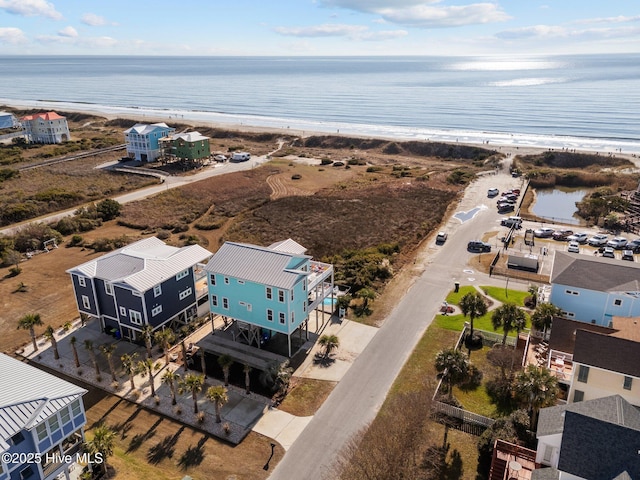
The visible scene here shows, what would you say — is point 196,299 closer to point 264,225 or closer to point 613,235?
point 264,225

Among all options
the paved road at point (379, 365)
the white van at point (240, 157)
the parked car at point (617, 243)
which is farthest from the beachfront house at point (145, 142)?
the parked car at point (617, 243)

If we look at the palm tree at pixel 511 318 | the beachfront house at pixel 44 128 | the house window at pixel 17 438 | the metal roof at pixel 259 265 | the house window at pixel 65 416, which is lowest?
the palm tree at pixel 511 318

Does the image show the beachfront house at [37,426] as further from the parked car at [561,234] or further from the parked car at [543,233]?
the parked car at [561,234]

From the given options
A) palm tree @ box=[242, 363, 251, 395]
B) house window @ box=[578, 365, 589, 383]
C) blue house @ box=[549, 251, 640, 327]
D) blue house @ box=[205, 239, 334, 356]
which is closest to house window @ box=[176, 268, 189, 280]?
blue house @ box=[205, 239, 334, 356]

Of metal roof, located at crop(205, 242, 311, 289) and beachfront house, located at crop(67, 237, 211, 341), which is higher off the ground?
metal roof, located at crop(205, 242, 311, 289)

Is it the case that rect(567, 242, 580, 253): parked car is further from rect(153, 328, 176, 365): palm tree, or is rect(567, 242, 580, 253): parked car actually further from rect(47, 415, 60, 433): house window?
rect(47, 415, 60, 433): house window

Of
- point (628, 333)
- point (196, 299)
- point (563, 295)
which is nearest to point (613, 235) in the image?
point (563, 295)
